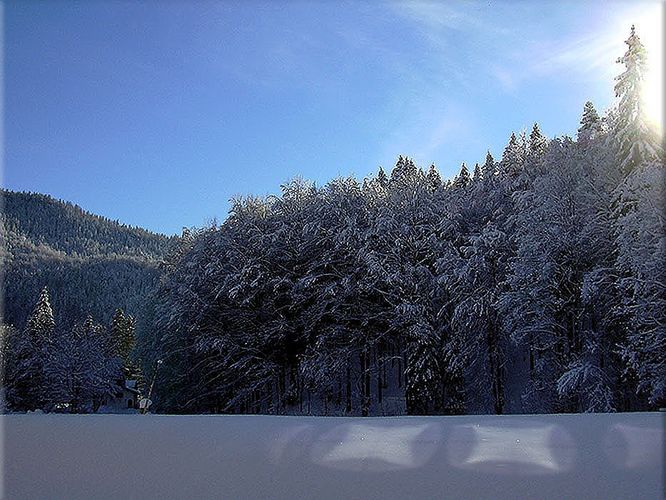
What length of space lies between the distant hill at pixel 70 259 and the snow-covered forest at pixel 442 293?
27801 millimetres

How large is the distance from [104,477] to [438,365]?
75.2 feet

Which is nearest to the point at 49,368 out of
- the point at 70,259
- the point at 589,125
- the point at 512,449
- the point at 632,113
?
the point at 589,125

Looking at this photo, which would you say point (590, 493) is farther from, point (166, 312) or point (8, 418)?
point (166, 312)

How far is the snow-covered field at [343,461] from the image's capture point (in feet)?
14.5

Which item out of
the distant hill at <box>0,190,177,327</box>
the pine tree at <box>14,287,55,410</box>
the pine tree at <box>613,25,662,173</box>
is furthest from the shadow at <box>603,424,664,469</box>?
the pine tree at <box>14,287,55,410</box>

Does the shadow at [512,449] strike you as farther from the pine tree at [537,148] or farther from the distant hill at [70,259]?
the distant hill at [70,259]

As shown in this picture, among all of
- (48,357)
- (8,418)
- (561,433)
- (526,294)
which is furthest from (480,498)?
(48,357)

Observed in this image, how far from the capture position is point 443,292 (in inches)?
1073

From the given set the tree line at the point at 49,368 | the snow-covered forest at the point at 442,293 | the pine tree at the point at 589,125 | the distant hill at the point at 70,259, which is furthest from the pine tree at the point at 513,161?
the tree line at the point at 49,368

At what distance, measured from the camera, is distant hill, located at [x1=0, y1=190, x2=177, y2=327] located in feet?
262

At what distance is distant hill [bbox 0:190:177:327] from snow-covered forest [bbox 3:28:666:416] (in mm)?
27801

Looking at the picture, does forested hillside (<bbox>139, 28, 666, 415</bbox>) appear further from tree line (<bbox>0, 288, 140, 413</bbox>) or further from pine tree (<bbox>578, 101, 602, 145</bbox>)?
tree line (<bbox>0, 288, 140, 413</bbox>)

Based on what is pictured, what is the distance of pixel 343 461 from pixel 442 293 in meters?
22.9

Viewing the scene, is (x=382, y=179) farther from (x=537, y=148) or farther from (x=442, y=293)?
(x=442, y=293)
